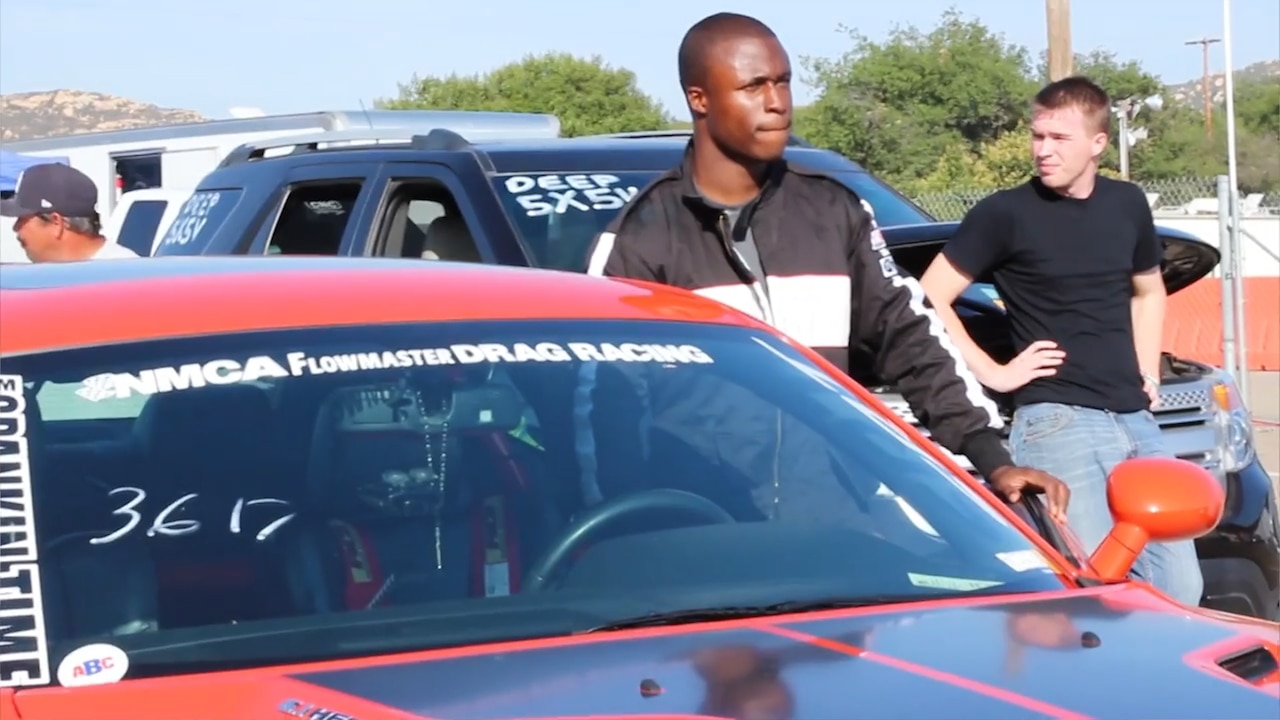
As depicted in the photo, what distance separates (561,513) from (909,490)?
62 centimetres

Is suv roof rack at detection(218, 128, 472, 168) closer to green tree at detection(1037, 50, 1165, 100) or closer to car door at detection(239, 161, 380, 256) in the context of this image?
car door at detection(239, 161, 380, 256)

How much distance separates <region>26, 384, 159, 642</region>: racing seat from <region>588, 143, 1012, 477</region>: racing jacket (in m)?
1.64

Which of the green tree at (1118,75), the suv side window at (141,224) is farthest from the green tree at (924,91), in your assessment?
the suv side window at (141,224)

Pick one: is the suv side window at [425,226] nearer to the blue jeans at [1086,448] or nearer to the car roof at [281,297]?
the blue jeans at [1086,448]

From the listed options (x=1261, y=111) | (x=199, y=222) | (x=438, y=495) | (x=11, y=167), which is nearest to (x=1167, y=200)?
(x=11, y=167)

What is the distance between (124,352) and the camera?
2.93 m

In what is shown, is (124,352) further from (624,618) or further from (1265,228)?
(1265,228)

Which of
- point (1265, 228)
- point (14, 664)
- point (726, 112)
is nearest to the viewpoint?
point (14, 664)

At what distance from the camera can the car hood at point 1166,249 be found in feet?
18.1

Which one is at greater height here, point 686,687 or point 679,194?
point 679,194

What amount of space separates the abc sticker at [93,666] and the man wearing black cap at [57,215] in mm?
4818

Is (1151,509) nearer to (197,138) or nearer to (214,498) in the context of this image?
(214,498)

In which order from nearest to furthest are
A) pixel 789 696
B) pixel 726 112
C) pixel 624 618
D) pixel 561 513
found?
pixel 789 696
pixel 624 618
pixel 561 513
pixel 726 112

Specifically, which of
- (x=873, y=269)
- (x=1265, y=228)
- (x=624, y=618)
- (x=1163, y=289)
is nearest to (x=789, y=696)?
(x=624, y=618)
